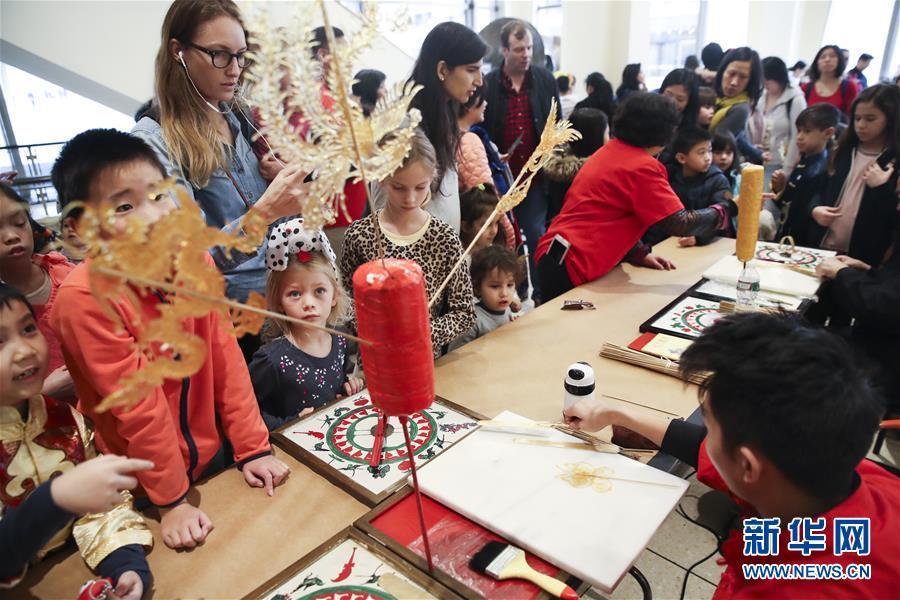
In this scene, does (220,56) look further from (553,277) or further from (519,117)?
(519,117)

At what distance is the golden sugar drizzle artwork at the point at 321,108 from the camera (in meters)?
0.64

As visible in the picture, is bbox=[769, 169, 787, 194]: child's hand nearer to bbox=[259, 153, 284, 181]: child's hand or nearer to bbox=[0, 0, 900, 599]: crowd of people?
bbox=[0, 0, 900, 599]: crowd of people

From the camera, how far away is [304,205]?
721mm

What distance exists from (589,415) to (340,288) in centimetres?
77

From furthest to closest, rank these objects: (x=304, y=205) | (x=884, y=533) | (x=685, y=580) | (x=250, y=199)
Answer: (x=685, y=580) < (x=250, y=199) < (x=884, y=533) < (x=304, y=205)

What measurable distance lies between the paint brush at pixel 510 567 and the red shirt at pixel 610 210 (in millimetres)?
1504

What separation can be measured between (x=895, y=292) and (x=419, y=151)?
1541 millimetres

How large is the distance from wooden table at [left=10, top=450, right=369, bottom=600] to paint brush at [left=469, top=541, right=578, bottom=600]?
0.26 meters

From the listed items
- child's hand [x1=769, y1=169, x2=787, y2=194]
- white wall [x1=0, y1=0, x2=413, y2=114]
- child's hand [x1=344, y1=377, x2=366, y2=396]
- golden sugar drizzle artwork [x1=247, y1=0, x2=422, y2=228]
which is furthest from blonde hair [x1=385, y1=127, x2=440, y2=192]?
white wall [x1=0, y1=0, x2=413, y2=114]

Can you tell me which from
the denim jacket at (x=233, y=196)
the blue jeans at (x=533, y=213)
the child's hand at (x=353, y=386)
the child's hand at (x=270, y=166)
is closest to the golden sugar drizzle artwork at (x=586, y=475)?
the child's hand at (x=353, y=386)

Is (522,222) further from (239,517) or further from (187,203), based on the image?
(187,203)

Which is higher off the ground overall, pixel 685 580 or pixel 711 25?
pixel 711 25

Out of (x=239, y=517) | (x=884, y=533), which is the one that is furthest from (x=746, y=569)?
(x=239, y=517)

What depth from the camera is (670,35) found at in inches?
336
